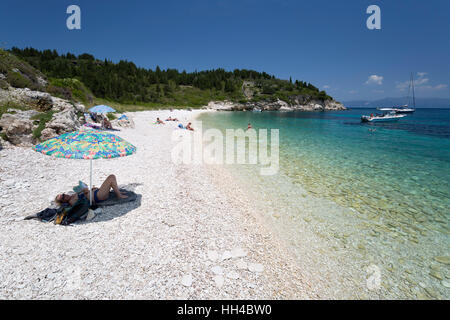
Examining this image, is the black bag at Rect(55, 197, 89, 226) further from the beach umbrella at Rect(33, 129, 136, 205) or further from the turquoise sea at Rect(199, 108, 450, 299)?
the turquoise sea at Rect(199, 108, 450, 299)

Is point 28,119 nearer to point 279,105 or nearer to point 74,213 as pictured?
point 74,213

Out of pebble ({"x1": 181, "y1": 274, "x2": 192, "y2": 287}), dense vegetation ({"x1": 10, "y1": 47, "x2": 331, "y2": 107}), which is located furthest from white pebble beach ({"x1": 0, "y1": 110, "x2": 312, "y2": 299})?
dense vegetation ({"x1": 10, "y1": 47, "x2": 331, "y2": 107})

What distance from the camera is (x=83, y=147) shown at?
180 inches

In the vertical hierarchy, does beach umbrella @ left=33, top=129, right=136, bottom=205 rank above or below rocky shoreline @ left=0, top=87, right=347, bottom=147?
below

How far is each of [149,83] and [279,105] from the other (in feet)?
263

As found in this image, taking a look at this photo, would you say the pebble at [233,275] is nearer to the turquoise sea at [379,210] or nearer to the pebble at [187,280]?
the pebble at [187,280]

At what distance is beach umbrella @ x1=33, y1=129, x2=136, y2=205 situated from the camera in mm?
4465

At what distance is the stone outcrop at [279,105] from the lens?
106481mm

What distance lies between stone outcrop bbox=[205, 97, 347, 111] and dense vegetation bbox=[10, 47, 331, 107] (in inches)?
145

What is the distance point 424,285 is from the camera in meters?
4.56

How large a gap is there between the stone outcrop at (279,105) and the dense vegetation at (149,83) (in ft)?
12.1

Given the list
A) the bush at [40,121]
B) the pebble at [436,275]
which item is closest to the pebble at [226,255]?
the pebble at [436,275]

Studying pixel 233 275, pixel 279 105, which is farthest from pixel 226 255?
pixel 279 105

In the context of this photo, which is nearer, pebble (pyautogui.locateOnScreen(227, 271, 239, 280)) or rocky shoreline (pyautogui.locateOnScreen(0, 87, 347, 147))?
pebble (pyautogui.locateOnScreen(227, 271, 239, 280))
